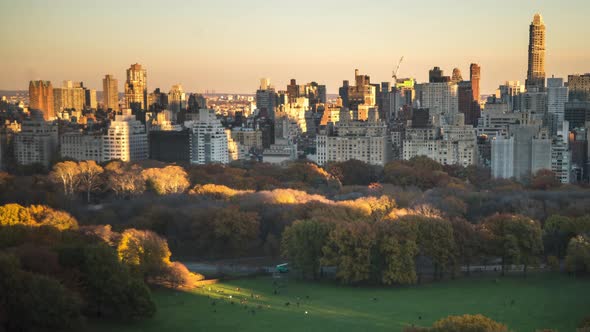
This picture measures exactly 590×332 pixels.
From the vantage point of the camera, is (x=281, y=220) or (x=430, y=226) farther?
(x=281, y=220)

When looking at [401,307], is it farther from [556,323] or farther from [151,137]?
[151,137]

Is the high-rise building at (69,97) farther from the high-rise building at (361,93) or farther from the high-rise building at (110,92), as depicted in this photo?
the high-rise building at (361,93)

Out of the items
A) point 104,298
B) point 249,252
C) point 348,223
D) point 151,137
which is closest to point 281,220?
point 249,252

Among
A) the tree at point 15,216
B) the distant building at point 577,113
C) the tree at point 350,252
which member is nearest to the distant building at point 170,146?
the distant building at point 577,113

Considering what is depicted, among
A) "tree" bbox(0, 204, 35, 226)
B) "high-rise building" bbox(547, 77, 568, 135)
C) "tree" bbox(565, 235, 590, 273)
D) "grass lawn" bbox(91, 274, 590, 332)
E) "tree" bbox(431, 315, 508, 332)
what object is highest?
"high-rise building" bbox(547, 77, 568, 135)

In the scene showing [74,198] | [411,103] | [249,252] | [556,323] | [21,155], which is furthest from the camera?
[411,103]

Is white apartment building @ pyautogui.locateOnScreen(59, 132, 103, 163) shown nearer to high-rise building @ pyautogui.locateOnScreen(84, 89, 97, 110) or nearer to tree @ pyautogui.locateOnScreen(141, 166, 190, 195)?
tree @ pyautogui.locateOnScreen(141, 166, 190, 195)

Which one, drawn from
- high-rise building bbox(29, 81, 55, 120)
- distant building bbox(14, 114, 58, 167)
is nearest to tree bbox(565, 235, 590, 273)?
distant building bbox(14, 114, 58, 167)
